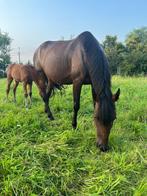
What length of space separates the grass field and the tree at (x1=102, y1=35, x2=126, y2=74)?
2898 centimetres

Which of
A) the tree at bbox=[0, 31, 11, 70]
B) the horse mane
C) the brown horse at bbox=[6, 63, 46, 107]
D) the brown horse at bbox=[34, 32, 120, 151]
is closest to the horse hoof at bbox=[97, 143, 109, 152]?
the brown horse at bbox=[34, 32, 120, 151]

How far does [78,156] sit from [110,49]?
116 ft

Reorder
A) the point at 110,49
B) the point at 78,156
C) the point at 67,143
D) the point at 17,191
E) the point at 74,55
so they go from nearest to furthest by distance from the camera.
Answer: the point at 17,191, the point at 78,156, the point at 67,143, the point at 74,55, the point at 110,49

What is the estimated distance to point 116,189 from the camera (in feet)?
11.0

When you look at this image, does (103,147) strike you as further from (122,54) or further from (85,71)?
(122,54)

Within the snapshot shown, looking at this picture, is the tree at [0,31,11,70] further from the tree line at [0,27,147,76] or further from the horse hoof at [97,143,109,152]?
the horse hoof at [97,143,109,152]

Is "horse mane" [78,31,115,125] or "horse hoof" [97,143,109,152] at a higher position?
"horse mane" [78,31,115,125]

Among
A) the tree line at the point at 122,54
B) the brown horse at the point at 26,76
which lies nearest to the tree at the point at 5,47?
the tree line at the point at 122,54

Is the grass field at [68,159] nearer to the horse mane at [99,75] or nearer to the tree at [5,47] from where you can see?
the horse mane at [99,75]

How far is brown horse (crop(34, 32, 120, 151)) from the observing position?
4.36 meters

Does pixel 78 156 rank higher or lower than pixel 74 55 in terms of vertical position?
lower

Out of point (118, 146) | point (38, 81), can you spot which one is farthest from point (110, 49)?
point (118, 146)

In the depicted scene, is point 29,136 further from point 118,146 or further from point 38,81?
point 38,81

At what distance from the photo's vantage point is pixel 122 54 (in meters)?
37.9
